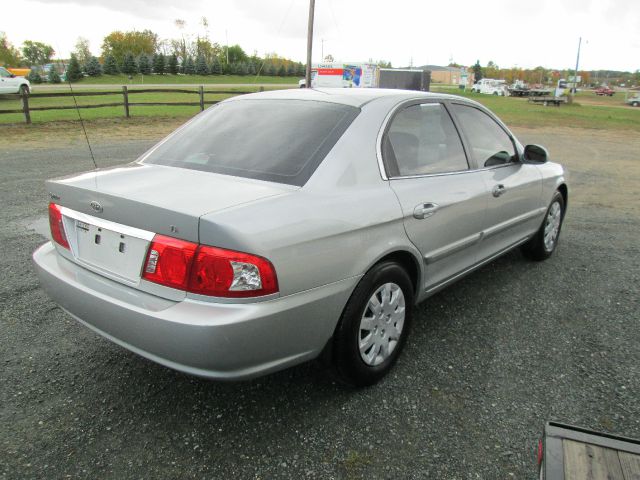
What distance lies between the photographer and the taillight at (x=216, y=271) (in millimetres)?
2033

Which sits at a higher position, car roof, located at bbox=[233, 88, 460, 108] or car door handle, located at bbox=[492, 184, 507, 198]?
car roof, located at bbox=[233, 88, 460, 108]

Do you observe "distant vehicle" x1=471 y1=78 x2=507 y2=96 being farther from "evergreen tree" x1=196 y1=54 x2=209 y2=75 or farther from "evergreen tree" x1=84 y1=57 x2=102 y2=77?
"evergreen tree" x1=84 y1=57 x2=102 y2=77

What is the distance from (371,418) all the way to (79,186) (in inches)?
72.7

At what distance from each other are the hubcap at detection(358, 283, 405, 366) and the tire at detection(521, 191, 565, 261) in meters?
2.39

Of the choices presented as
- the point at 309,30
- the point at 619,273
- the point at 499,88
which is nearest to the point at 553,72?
the point at 499,88

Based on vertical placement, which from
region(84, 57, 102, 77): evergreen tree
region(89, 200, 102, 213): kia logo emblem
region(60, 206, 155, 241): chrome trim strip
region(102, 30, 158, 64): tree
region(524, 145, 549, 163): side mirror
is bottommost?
region(60, 206, 155, 241): chrome trim strip

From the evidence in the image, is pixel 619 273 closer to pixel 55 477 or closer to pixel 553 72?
pixel 55 477

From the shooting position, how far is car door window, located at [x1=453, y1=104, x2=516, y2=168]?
3.64 meters

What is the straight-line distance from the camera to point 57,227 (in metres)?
2.71

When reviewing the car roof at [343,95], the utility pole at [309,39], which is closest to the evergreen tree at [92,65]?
the car roof at [343,95]

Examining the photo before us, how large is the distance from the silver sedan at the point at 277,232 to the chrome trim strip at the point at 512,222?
0.26 feet

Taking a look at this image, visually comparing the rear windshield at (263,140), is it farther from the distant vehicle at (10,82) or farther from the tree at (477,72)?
the tree at (477,72)

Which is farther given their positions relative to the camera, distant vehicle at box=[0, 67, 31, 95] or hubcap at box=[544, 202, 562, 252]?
distant vehicle at box=[0, 67, 31, 95]

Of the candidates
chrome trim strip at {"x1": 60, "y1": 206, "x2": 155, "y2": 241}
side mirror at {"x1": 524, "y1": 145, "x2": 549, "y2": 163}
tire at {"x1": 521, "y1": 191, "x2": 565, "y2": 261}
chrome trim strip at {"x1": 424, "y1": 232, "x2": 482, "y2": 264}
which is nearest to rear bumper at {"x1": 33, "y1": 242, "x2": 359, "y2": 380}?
chrome trim strip at {"x1": 60, "y1": 206, "x2": 155, "y2": 241}
